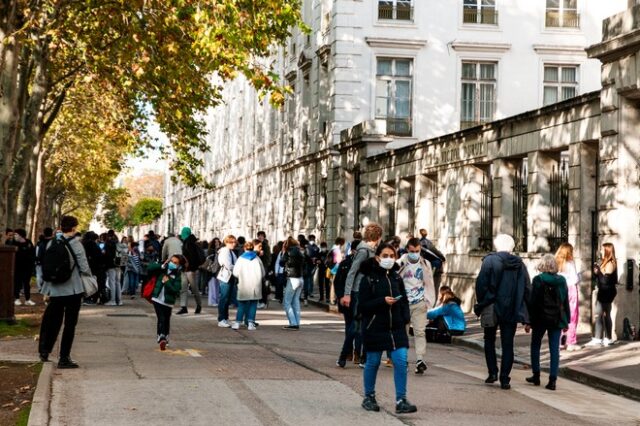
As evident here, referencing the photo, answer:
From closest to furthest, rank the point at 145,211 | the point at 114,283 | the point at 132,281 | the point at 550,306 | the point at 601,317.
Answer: the point at 550,306 → the point at 601,317 → the point at 114,283 → the point at 132,281 → the point at 145,211

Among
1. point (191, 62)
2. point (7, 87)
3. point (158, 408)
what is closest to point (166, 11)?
point (191, 62)

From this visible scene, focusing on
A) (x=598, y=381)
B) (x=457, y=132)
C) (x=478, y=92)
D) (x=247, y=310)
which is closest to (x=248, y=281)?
(x=247, y=310)

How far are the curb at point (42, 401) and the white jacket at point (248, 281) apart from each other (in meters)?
7.54

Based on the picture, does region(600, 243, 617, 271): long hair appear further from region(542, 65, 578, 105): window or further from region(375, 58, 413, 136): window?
region(542, 65, 578, 105): window

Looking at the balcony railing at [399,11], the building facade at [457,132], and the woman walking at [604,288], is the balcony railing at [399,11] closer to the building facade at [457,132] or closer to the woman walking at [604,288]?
the building facade at [457,132]

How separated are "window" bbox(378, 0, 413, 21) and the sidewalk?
1978 cm

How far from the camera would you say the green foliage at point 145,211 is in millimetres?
114769

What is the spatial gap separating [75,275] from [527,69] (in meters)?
26.9

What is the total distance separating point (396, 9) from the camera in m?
37.1

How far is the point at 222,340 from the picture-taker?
58.1 ft

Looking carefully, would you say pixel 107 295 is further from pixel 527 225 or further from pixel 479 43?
pixel 479 43

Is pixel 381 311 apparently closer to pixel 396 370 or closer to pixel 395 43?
pixel 396 370

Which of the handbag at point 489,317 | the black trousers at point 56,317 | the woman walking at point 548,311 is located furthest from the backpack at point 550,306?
the black trousers at point 56,317

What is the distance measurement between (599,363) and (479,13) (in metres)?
24.4
